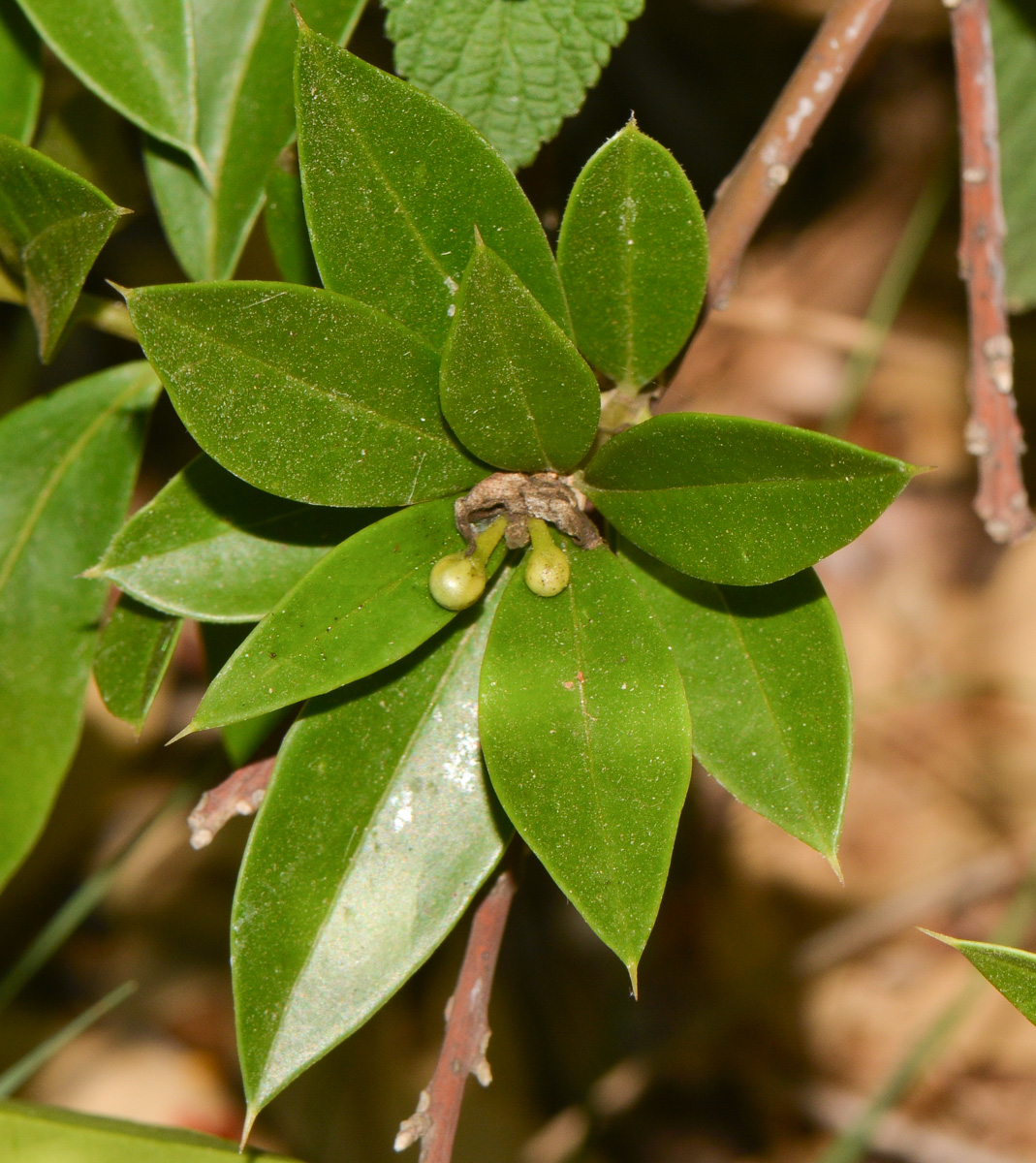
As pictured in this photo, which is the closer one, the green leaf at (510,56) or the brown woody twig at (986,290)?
the green leaf at (510,56)

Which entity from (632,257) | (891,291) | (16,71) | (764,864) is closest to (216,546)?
(632,257)

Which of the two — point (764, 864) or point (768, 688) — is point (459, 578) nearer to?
point (768, 688)

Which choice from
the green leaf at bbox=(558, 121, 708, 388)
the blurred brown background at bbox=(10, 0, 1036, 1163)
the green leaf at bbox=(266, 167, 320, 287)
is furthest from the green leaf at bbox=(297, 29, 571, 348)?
the blurred brown background at bbox=(10, 0, 1036, 1163)

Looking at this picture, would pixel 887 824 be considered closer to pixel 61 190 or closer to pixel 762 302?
pixel 762 302

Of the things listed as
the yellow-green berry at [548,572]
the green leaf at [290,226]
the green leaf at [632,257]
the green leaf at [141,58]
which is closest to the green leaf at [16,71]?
the green leaf at [141,58]

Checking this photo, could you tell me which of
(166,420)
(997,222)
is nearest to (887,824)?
(997,222)

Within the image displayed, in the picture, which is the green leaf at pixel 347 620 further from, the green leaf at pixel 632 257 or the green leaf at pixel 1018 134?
the green leaf at pixel 1018 134
